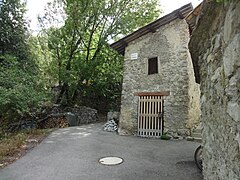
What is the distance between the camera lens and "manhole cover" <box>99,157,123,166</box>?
4898mm

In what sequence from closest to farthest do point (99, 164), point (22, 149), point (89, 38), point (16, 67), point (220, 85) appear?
point (220, 85) → point (99, 164) → point (22, 149) → point (16, 67) → point (89, 38)

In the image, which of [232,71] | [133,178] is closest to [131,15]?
[133,178]

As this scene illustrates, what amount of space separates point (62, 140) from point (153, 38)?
5772 millimetres

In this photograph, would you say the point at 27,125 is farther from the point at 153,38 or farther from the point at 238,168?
the point at 238,168

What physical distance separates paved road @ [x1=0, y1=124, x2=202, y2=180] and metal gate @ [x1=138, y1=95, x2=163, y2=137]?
149 centimetres

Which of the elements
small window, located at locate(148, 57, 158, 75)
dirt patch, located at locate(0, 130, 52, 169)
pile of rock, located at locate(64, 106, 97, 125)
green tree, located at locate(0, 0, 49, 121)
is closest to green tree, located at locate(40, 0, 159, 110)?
pile of rock, located at locate(64, 106, 97, 125)

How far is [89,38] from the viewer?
46.2ft

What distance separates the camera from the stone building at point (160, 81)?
26.9 feet

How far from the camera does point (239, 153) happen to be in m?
1.52

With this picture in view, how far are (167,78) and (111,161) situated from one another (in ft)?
15.4

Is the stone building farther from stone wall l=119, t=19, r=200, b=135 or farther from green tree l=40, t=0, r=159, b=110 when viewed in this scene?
green tree l=40, t=0, r=159, b=110

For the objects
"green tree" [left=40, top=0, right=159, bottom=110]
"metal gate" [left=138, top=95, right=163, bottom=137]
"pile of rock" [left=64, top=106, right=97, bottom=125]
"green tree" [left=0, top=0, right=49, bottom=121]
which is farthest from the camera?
"pile of rock" [left=64, top=106, right=97, bottom=125]

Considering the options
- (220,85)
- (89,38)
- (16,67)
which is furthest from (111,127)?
(220,85)

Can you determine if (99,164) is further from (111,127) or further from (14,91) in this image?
(14,91)
